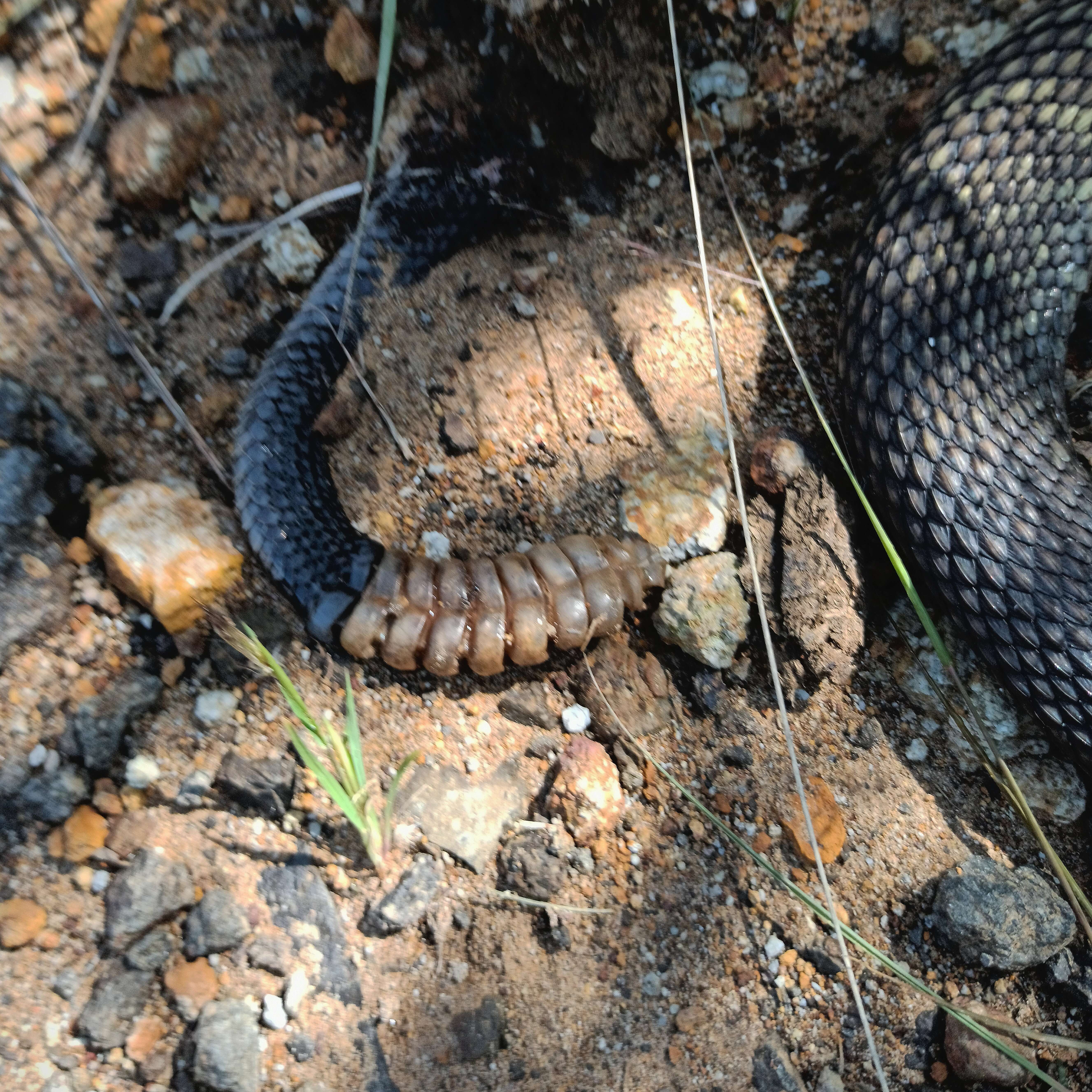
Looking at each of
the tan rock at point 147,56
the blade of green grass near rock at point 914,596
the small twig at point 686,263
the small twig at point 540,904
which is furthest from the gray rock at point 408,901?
the tan rock at point 147,56

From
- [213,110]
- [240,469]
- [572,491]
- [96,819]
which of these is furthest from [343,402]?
[96,819]

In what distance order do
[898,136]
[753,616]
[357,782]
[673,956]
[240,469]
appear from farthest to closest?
1. [898,136]
2. [753,616]
3. [240,469]
4. [673,956]
5. [357,782]

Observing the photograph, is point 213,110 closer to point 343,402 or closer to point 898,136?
point 343,402

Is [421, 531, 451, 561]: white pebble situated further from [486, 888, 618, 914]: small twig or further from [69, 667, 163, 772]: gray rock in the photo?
[486, 888, 618, 914]: small twig

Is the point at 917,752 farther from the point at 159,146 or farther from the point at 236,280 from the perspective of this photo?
the point at 159,146

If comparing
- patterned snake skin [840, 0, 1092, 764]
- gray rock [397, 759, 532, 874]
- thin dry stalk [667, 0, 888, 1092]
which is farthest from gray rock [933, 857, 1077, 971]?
gray rock [397, 759, 532, 874]
